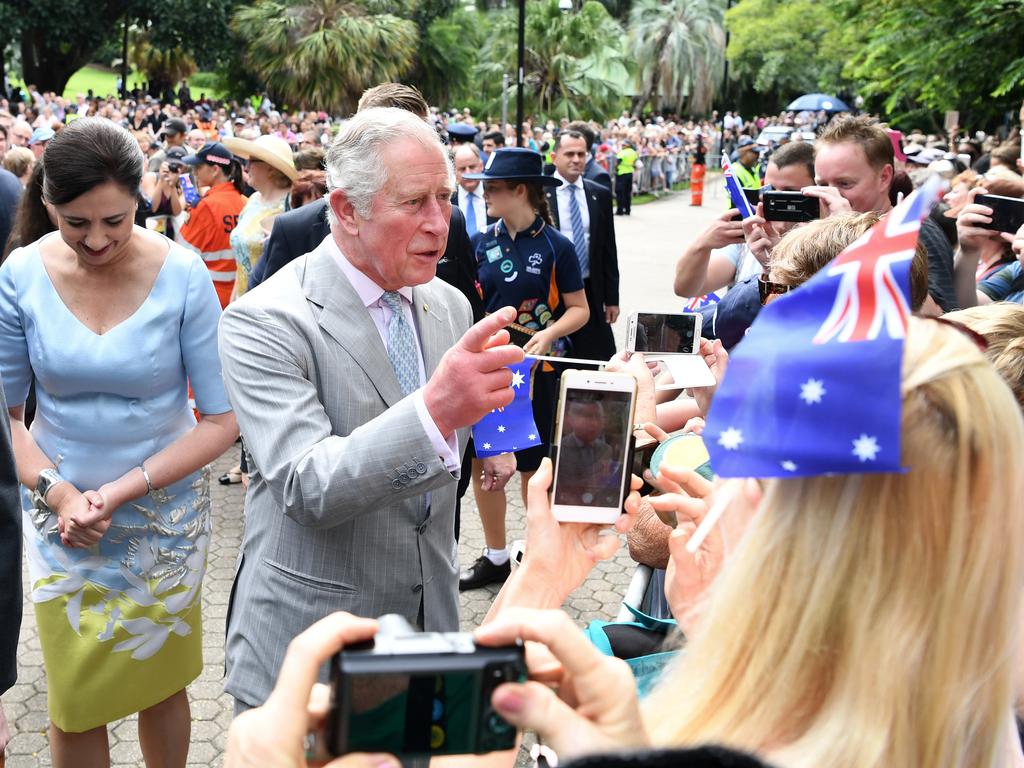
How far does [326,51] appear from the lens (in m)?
37.9

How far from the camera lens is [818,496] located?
1.22 metres

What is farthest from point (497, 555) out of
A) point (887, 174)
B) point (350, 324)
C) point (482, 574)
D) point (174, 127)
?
point (174, 127)

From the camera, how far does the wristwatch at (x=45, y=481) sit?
9.85ft

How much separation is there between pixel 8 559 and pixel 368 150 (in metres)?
1.32

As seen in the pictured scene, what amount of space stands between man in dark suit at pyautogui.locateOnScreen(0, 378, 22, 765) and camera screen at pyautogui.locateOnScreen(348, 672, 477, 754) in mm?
1571

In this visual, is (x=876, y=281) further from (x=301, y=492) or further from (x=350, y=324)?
(x=350, y=324)

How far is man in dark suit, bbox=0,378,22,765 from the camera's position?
2.32 meters

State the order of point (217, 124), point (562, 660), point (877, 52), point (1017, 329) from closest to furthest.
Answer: point (562, 660) < point (1017, 329) < point (877, 52) < point (217, 124)

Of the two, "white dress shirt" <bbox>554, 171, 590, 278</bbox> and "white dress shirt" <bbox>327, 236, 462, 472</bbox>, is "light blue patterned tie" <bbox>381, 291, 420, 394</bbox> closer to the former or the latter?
"white dress shirt" <bbox>327, 236, 462, 472</bbox>

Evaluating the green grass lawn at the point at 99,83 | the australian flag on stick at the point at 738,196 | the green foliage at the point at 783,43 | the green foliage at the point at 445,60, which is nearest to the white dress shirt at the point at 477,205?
the australian flag on stick at the point at 738,196

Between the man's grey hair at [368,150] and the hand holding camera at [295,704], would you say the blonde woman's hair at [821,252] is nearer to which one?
the man's grey hair at [368,150]

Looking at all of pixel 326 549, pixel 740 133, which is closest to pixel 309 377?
pixel 326 549

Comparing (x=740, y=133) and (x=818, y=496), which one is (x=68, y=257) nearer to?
(x=818, y=496)

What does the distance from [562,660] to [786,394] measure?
0.41 meters
